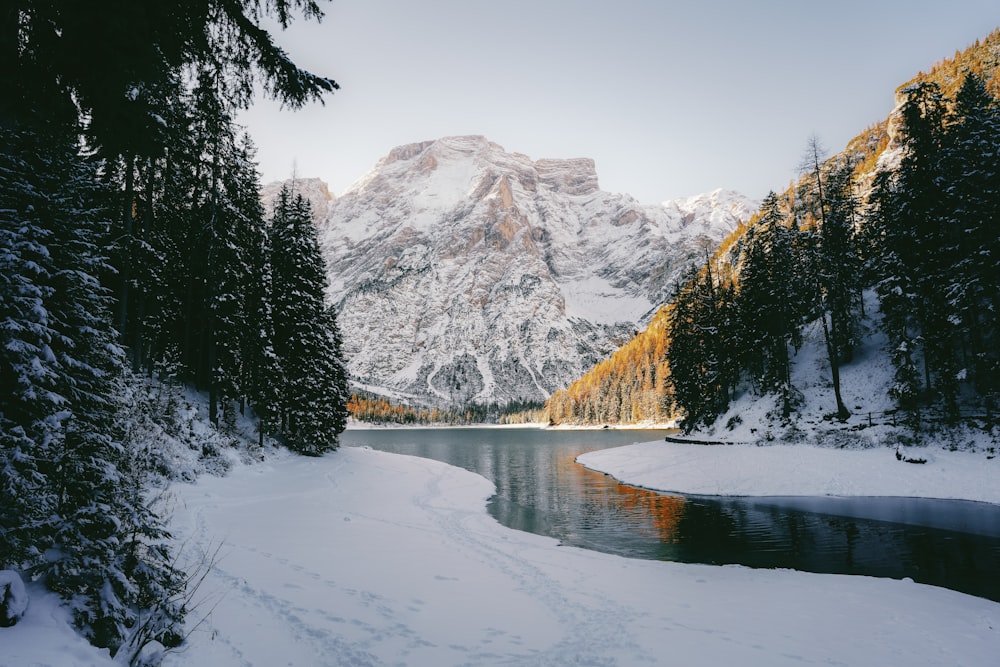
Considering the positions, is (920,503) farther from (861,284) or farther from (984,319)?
(861,284)

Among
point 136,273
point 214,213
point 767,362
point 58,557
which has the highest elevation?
point 214,213

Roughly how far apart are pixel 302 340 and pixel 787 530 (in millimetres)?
27899

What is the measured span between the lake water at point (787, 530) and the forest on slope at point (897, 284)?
10.4 metres

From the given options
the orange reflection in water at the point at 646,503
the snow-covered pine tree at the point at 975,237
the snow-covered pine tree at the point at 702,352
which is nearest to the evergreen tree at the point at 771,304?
the snow-covered pine tree at the point at 702,352

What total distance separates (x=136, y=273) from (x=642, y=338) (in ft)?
382

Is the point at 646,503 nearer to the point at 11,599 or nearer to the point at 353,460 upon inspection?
the point at 353,460

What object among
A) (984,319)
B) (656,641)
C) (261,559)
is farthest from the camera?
(984,319)

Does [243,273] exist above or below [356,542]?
above

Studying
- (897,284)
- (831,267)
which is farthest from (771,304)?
(897,284)

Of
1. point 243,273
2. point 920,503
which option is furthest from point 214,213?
point 920,503

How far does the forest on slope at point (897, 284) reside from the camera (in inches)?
990

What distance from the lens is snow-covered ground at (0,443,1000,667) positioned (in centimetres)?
603

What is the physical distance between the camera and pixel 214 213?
81.4ft

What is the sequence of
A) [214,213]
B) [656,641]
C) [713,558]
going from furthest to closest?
[214,213] → [713,558] → [656,641]
